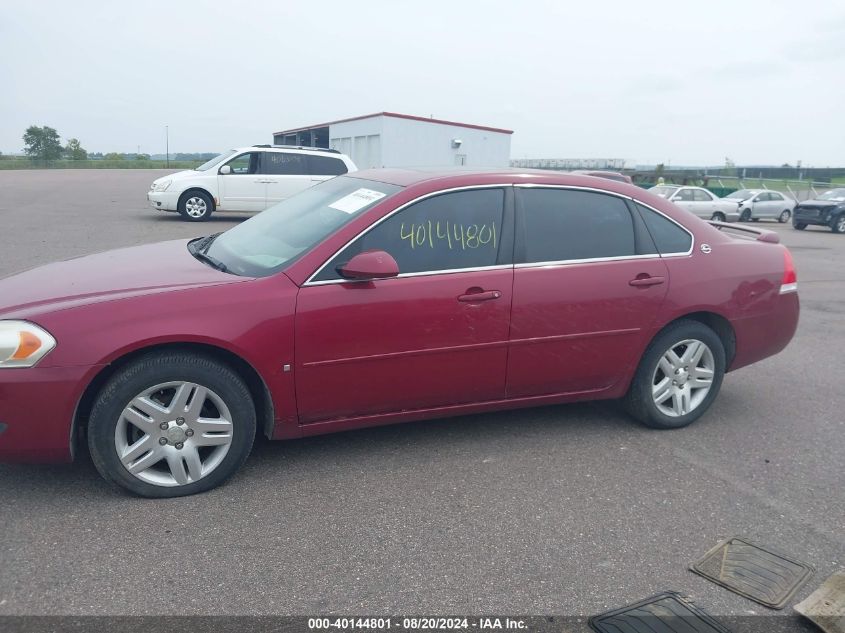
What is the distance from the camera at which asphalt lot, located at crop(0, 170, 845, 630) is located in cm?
297

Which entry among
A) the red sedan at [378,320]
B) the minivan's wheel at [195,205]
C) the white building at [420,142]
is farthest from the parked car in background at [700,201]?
the red sedan at [378,320]

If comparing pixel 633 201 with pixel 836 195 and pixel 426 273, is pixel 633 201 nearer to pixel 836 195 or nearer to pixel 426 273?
pixel 426 273

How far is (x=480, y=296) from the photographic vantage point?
4145mm

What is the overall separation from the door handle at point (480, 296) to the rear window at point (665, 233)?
123cm

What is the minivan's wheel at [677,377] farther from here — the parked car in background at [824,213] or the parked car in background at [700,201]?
the parked car in background at [824,213]

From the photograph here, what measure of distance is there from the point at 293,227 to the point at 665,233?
2299mm

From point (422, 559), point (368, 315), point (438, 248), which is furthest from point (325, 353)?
point (422, 559)

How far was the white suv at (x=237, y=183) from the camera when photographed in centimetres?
1742

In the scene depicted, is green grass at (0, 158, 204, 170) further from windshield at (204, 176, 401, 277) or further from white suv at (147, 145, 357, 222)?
windshield at (204, 176, 401, 277)

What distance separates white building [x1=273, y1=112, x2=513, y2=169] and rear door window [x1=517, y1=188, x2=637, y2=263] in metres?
31.5

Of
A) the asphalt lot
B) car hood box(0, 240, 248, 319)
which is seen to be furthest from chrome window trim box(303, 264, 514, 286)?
the asphalt lot

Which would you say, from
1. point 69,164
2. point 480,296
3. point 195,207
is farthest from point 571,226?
point 69,164

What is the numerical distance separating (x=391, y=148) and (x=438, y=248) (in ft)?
108

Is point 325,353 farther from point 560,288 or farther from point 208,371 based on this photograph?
point 560,288
